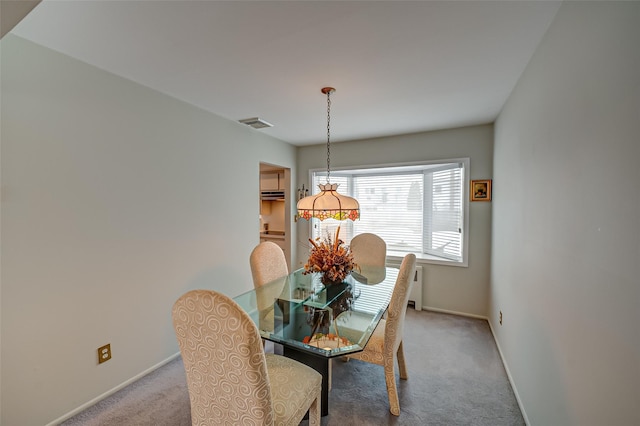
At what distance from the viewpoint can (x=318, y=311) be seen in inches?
77.5

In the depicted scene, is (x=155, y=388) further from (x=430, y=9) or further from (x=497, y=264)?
(x=497, y=264)

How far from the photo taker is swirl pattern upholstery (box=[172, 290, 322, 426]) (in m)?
1.03

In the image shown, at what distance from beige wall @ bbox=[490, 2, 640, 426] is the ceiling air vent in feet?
8.04

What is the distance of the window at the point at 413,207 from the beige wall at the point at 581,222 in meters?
1.59

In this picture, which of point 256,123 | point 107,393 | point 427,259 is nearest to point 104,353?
point 107,393

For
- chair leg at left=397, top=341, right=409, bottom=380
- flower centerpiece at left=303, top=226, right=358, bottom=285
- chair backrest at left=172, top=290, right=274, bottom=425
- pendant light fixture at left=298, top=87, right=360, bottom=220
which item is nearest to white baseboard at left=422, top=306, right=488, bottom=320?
chair leg at left=397, top=341, right=409, bottom=380

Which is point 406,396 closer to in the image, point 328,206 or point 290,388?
point 290,388

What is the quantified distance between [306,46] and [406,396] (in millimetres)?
2560

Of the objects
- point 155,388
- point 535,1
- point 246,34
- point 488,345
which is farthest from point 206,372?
point 488,345

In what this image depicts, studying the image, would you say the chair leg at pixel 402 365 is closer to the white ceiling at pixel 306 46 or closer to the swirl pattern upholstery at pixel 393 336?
the swirl pattern upholstery at pixel 393 336

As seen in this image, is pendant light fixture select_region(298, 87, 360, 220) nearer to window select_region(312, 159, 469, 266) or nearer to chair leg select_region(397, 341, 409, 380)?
chair leg select_region(397, 341, 409, 380)

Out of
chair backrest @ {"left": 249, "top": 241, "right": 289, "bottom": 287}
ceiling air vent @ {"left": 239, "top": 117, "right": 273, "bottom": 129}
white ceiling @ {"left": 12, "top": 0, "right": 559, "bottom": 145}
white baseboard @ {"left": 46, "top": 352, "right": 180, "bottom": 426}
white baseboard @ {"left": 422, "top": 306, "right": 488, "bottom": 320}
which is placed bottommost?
white baseboard @ {"left": 46, "top": 352, "right": 180, "bottom": 426}

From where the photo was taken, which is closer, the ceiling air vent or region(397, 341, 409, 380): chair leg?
region(397, 341, 409, 380): chair leg

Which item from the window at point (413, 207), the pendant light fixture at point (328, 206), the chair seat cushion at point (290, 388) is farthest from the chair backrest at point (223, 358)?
the window at point (413, 207)
